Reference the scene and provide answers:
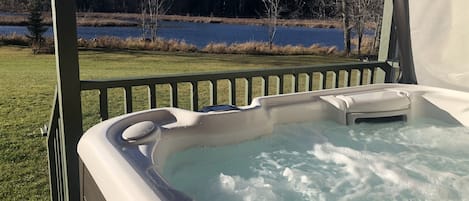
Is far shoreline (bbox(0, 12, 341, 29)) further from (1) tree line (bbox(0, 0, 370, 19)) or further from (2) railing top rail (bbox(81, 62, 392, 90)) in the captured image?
(2) railing top rail (bbox(81, 62, 392, 90))

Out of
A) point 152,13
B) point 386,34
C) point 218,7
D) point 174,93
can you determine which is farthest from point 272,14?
point 174,93

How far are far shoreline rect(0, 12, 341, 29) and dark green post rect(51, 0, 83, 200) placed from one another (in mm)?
5848

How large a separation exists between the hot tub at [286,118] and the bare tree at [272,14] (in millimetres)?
6747

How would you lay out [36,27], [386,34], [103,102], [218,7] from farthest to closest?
1. [218,7]
2. [36,27]
3. [386,34]
4. [103,102]

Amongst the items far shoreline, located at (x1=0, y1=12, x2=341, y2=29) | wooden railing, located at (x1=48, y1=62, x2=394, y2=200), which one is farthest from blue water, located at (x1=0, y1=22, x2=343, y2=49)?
wooden railing, located at (x1=48, y1=62, x2=394, y2=200)

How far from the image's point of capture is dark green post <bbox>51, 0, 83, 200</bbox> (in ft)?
6.38

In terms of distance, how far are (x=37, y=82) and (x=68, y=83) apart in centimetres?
443

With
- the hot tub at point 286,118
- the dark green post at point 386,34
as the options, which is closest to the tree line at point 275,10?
the dark green post at point 386,34

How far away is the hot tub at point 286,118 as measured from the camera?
1.37 meters

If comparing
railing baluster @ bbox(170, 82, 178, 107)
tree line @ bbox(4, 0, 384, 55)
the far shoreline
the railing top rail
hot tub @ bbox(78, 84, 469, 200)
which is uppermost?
tree line @ bbox(4, 0, 384, 55)

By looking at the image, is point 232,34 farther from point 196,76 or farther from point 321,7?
point 196,76

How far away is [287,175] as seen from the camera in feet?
6.01

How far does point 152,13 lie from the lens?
9359 mm

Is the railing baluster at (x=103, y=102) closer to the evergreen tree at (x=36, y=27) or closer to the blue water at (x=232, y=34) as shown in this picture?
the evergreen tree at (x=36, y=27)
